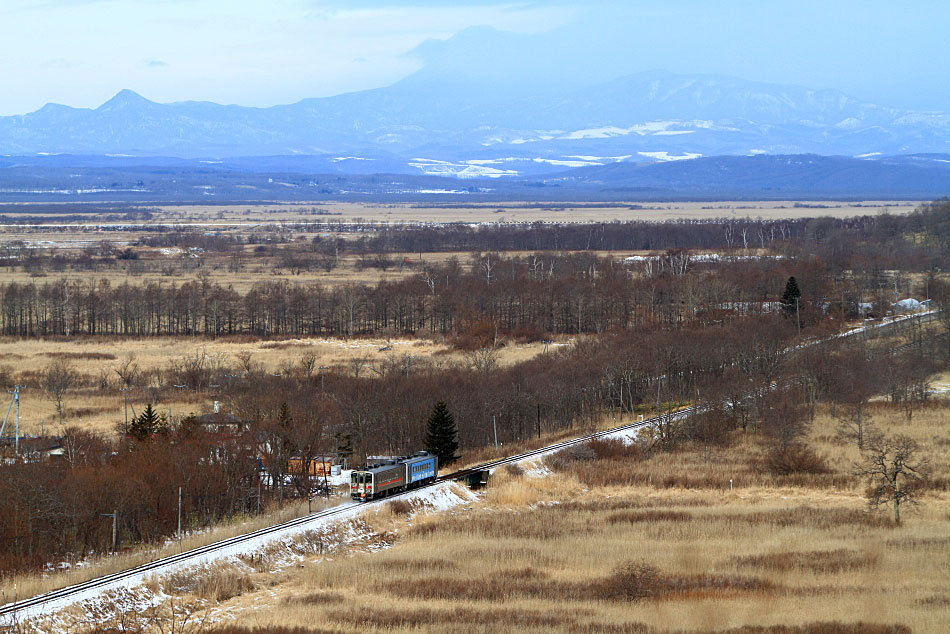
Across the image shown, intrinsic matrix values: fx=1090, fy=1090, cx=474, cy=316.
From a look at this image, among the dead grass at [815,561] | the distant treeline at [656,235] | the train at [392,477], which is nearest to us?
the dead grass at [815,561]

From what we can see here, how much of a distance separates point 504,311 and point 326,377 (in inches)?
1371

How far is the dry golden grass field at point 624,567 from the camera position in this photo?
28.1 metres

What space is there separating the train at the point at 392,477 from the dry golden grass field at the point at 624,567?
1.55 metres

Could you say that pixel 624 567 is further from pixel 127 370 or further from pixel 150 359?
pixel 150 359

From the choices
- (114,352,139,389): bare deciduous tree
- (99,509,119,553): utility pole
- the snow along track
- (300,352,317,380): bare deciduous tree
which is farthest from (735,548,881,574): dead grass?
(114,352,139,389): bare deciduous tree

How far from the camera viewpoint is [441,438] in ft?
162

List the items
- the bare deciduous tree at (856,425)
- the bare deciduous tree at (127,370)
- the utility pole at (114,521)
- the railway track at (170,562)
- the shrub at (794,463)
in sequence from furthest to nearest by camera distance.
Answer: the bare deciduous tree at (127,370)
the bare deciduous tree at (856,425)
the shrub at (794,463)
the utility pole at (114,521)
the railway track at (170,562)

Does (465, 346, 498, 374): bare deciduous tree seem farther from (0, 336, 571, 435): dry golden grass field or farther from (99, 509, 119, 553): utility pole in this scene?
(99, 509, 119, 553): utility pole

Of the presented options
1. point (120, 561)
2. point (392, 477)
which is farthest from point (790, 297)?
point (120, 561)

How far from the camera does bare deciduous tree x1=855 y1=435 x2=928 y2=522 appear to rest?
40562 millimetres

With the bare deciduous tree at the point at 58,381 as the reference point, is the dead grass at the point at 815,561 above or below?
below

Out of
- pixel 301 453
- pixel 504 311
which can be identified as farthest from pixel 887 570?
pixel 504 311

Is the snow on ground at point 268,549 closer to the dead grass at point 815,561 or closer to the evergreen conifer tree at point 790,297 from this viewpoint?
the dead grass at point 815,561

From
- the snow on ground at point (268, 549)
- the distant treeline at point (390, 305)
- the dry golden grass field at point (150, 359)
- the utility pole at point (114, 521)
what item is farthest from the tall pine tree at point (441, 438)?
the distant treeline at point (390, 305)
